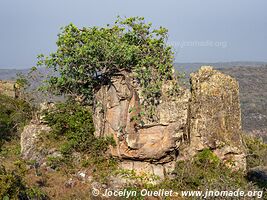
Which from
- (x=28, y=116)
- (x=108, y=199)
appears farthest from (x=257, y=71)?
(x=108, y=199)

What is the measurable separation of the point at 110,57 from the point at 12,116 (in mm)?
9850

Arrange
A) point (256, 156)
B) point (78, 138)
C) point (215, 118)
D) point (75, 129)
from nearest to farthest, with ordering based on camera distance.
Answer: point (78, 138) < point (215, 118) < point (75, 129) < point (256, 156)

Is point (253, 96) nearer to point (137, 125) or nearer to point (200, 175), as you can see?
point (200, 175)

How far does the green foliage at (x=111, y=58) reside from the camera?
17047mm

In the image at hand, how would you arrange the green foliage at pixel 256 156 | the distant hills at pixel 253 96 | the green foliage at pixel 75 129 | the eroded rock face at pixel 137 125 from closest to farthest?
1. the eroded rock face at pixel 137 125
2. the green foliage at pixel 75 129
3. the green foliage at pixel 256 156
4. the distant hills at pixel 253 96

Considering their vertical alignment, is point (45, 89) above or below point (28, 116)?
above

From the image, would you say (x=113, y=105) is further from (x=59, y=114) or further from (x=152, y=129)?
(x=59, y=114)

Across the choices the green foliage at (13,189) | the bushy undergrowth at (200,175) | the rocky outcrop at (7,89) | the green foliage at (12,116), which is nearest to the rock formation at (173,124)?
the bushy undergrowth at (200,175)

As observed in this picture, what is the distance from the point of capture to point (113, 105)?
17531 mm

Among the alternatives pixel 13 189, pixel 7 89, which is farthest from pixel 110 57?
pixel 7 89

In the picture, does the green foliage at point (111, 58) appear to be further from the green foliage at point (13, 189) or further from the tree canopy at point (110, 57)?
the green foliage at point (13, 189)

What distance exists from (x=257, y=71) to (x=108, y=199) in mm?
98853

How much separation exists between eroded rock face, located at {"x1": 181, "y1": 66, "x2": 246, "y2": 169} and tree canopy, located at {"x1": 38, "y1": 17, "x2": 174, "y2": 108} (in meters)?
2.21

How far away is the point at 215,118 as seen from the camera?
18.4 metres
